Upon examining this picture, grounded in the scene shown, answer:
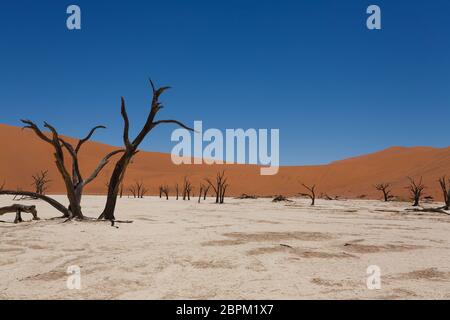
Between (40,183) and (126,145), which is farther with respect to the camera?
(40,183)

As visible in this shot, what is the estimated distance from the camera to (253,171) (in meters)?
86.5

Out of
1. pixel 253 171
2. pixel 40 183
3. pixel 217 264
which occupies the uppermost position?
pixel 253 171

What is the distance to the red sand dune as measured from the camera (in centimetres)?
6288

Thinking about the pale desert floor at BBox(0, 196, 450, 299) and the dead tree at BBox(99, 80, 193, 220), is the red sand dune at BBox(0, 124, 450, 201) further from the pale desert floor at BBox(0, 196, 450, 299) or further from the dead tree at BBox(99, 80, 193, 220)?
the pale desert floor at BBox(0, 196, 450, 299)

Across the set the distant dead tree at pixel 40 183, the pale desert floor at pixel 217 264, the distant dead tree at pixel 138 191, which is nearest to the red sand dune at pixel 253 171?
the distant dead tree at pixel 138 191

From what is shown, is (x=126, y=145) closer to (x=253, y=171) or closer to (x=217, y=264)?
(x=217, y=264)

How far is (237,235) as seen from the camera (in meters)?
8.11

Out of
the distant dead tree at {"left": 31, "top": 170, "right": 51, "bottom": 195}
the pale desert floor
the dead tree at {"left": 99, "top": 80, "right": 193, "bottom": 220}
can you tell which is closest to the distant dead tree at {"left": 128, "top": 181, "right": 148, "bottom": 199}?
the distant dead tree at {"left": 31, "top": 170, "right": 51, "bottom": 195}

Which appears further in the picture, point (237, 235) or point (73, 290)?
point (237, 235)

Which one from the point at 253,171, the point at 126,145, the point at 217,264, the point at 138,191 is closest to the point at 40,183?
the point at 138,191
